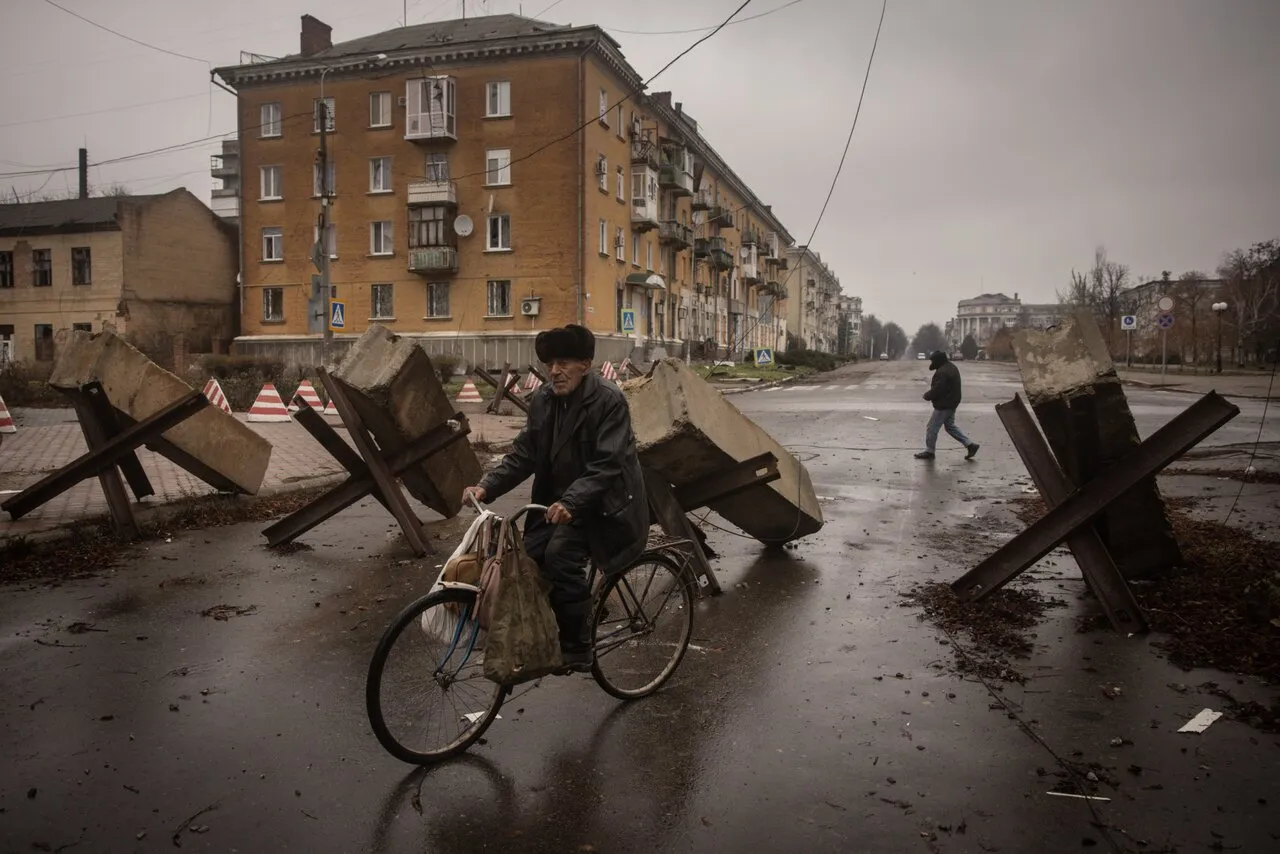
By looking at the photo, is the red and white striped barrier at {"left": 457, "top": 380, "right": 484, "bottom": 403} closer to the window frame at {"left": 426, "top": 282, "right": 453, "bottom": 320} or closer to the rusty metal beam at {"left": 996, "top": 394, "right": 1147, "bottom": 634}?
the window frame at {"left": 426, "top": 282, "right": 453, "bottom": 320}

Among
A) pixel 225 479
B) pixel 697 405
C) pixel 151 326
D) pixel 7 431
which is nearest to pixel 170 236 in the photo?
pixel 151 326

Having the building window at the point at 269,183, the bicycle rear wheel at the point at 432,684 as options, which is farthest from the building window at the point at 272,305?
the bicycle rear wheel at the point at 432,684

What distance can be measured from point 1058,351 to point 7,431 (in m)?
16.0

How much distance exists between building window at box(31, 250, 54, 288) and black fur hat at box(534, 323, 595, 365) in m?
52.6

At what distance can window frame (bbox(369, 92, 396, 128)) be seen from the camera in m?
43.0

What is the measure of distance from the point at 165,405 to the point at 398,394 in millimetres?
2415

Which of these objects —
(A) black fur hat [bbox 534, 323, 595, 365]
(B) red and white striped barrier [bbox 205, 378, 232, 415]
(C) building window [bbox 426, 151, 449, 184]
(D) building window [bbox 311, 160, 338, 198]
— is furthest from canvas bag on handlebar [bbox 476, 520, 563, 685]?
(D) building window [bbox 311, 160, 338, 198]

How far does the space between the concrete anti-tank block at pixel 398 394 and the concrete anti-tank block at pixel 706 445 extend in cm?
172

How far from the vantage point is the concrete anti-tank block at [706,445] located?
6.22m

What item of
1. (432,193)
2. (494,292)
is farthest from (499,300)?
(432,193)

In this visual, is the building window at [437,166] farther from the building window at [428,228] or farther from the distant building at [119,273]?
the distant building at [119,273]

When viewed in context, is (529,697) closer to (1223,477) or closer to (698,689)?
(698,689)

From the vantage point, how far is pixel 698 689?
4.55m

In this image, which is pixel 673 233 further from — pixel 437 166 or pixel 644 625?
pixel 644 625
